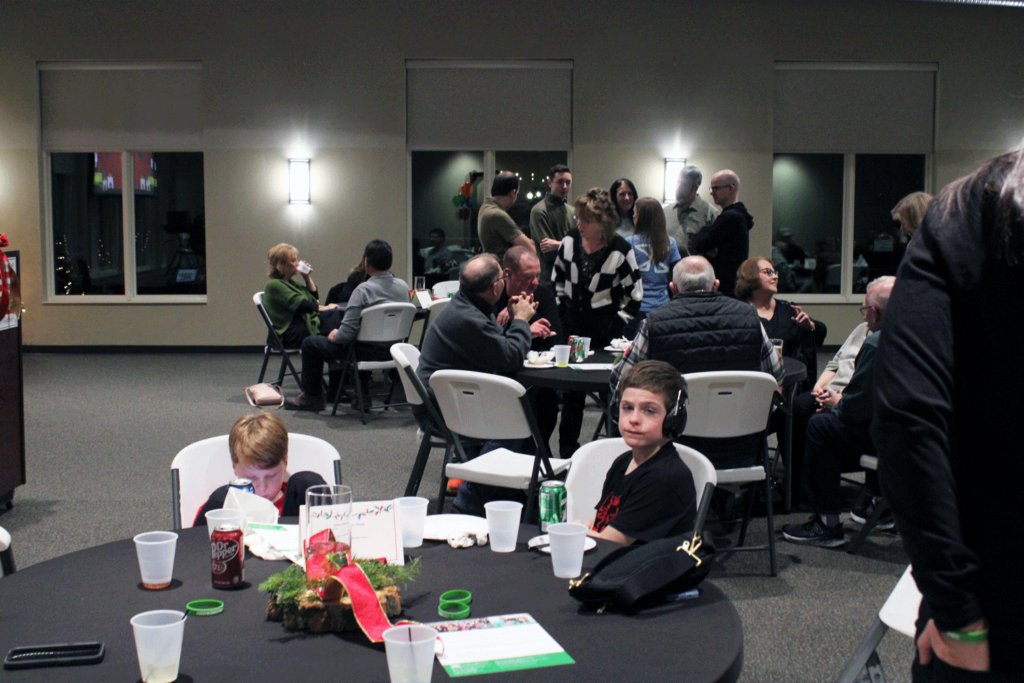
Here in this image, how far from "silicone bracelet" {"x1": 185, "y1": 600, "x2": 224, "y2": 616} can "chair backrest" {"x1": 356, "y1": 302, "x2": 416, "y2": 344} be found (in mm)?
5309

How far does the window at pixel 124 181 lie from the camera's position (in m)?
10.7

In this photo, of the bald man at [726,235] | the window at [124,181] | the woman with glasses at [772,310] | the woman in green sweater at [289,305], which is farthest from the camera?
the window at [124,181]

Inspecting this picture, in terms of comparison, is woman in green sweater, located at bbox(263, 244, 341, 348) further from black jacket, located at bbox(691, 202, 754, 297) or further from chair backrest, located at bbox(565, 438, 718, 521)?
chair backrest, located at bbox(565, 438, 718, 521)

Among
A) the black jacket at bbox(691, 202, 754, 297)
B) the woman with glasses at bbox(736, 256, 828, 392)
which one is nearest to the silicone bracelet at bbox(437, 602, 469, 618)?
the woman with glasses at bbox(736, 256, 828, 392)

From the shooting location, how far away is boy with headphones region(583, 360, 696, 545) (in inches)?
93.3

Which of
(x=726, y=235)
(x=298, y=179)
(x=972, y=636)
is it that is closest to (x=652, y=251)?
(x=726, y=235)

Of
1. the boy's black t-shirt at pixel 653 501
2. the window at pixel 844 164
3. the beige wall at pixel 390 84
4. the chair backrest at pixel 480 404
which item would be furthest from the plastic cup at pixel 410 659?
the window at pixel 844 164

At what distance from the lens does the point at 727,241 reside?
21.2 feet

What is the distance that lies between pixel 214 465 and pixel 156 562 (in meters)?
0.97

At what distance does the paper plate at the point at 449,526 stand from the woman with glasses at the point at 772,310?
307 centimetres

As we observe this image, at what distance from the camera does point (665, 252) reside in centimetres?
600

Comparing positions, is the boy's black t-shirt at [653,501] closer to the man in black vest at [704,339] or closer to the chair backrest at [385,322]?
the man in black vest at [704,339]

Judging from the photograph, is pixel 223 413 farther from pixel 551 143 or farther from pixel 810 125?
pixel 810 125

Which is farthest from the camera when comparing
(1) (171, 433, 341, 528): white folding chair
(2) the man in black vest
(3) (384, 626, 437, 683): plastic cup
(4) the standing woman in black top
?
(4) the standing woman in black top
